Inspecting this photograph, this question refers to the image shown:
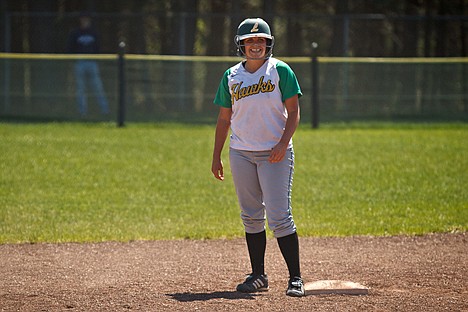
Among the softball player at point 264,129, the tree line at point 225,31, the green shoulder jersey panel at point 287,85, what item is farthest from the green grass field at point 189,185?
the tree line at point 225,31

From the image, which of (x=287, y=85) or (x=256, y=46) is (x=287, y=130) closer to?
(x=287, y=85)

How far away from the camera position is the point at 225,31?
22203 millimetres

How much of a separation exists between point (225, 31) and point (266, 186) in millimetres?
16690

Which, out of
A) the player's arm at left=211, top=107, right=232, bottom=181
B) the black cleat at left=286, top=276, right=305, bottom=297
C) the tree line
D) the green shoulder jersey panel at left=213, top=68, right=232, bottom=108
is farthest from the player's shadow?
the tree line

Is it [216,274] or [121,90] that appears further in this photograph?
[121,90]

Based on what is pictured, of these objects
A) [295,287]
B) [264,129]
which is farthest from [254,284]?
[264,129]

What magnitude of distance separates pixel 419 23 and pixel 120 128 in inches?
350

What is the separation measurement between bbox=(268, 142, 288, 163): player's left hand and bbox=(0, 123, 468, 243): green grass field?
2.79 metres

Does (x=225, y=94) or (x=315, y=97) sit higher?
(x=225, y=94)

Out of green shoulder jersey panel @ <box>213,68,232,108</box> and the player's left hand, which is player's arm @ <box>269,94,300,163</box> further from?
green shoulder jersey panel @ <box>213,68,232,108</box>

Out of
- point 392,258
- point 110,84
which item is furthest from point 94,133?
point 392,258

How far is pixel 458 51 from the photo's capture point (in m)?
21.9

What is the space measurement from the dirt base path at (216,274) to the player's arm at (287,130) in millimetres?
925

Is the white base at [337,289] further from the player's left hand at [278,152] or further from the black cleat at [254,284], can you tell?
the player's left hand at [278,152]
